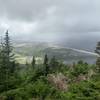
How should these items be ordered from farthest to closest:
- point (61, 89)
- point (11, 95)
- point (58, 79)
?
point (58, 79) < point (61, 89) < point (11, 95)

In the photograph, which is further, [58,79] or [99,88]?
[58,79]

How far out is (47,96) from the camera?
27.9 meters

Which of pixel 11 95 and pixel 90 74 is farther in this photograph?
pixel 90 74

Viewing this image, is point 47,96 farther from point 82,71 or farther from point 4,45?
point 4,45

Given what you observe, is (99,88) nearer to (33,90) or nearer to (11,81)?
(33,90)

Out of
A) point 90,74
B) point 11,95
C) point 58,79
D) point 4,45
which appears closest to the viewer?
point 11,95

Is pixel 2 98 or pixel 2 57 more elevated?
pixel 2 57

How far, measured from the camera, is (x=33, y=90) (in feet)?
92.7

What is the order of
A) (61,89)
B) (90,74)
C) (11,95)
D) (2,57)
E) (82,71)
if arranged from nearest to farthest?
(11,95) → (61,89) → (90,74) → (82,71) → (2,57)

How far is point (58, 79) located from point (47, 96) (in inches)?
218

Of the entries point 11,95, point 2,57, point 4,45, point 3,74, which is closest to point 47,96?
point 11,95

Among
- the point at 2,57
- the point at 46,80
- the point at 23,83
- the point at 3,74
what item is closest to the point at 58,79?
the point at 46,80

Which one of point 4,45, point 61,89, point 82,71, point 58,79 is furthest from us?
point 4,45

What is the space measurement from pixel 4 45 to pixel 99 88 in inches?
1181
